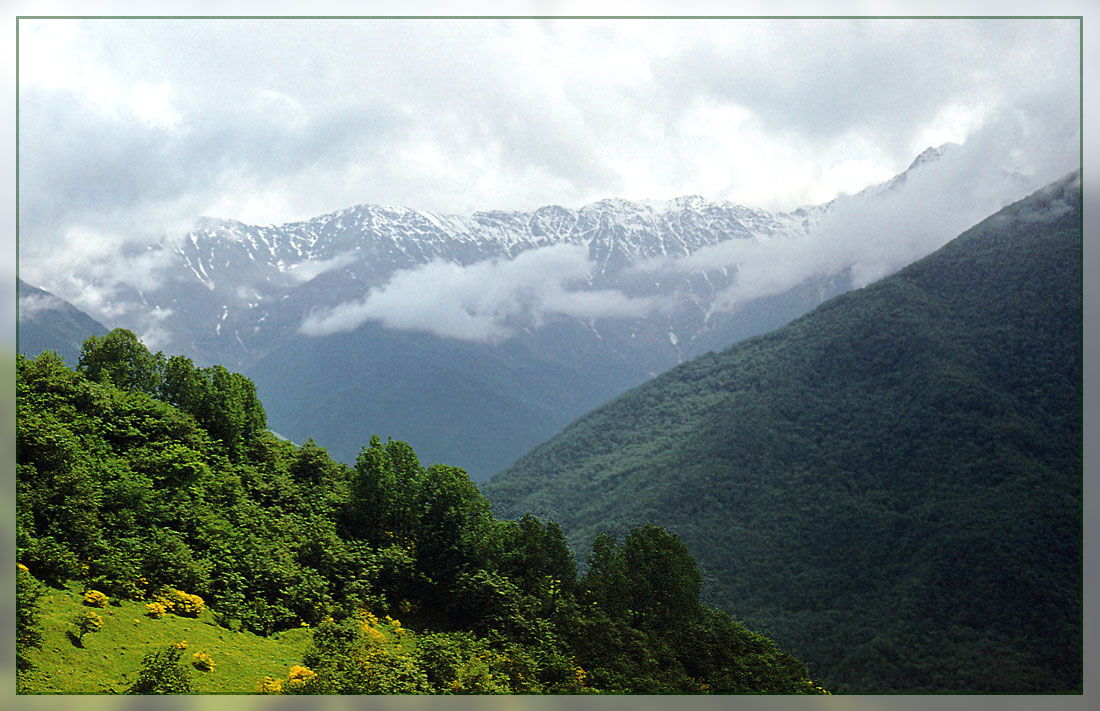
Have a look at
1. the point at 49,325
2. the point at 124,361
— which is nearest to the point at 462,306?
the point at 49,325

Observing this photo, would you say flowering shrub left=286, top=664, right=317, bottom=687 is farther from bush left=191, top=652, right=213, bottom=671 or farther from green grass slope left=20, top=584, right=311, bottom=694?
bush left=191, top=652, right=213, bottom=671

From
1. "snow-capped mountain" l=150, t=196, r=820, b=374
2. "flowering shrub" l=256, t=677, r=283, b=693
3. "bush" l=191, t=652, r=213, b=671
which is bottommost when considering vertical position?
"flowering shrub" l=256, t=677, r=283, b=693

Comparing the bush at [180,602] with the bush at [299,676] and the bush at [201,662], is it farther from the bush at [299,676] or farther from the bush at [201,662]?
the bush at [299,676]

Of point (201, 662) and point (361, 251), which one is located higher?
point (361, 251)

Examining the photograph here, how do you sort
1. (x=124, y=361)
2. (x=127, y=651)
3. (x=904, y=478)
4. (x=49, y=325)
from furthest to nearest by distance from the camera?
(x=904, y=478) → (x=49, y=325) → (x=124, y=361) → (x=127, y=651)

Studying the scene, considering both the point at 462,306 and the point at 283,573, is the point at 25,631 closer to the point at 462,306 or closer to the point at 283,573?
the point at 283,573

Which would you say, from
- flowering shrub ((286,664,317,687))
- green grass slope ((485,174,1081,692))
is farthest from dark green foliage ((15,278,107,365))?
green grass slope ((485,174,1081,692))

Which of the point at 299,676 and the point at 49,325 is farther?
the point at 49,325
